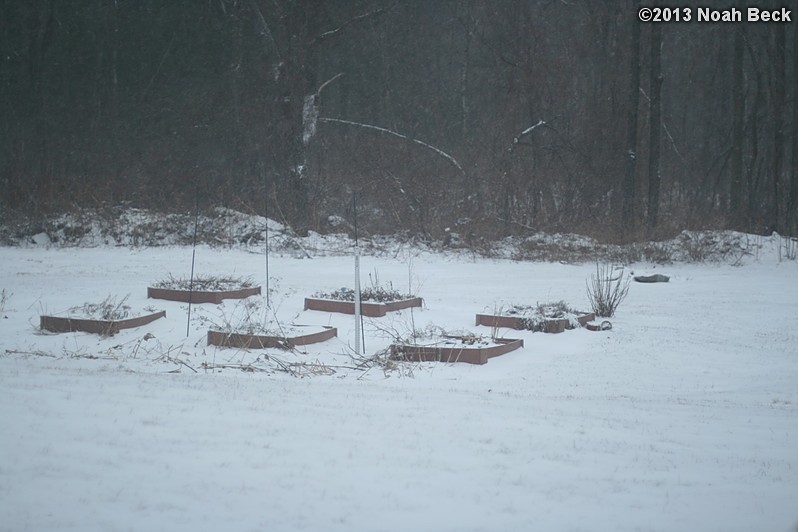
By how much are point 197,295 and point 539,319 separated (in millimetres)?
4412

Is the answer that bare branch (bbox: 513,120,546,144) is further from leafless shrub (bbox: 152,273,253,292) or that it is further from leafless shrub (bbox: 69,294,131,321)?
leafless shrub (bbox: 69,294,131,321)

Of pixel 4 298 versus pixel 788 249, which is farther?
pixel 788 249

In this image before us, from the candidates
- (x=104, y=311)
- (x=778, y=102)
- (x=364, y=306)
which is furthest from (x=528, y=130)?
(x=104, y=311)

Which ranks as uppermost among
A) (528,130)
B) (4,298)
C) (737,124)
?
(737,124)

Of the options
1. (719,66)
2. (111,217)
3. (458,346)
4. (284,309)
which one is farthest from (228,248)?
(719,66)

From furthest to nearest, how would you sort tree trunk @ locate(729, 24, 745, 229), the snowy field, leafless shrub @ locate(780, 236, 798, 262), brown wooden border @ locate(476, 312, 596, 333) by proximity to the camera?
tree trunk @ locate(729, 24, 745, 229) < leafless shrub @ locate(780, 236, 798, 262) < brown wooden border @ locate(476, 312, 596, 333) < the snowy field

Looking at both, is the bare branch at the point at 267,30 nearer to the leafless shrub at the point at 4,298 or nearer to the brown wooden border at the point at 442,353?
the leafless shrub at the point at 4,298

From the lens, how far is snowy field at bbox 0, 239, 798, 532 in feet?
11.6

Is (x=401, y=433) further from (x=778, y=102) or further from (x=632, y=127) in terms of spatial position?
(x=778, y=102)

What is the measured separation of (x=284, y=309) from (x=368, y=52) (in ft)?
79.3

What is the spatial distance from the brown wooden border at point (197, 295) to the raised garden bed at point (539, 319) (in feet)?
11.2

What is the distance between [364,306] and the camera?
32.4 ft
